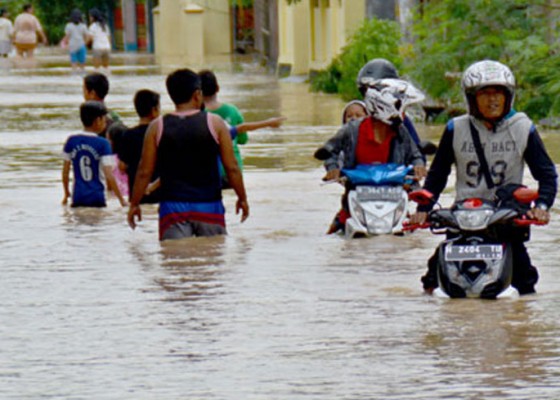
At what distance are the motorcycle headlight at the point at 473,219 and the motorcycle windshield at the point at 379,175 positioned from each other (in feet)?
10.3

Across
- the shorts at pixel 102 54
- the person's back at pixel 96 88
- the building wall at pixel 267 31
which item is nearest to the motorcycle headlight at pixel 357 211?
the person's back at pixel 96 88

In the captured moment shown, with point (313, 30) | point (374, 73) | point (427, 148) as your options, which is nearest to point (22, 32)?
point (313, 30)

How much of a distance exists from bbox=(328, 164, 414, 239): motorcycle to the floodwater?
0.16m

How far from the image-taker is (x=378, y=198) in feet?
42.5

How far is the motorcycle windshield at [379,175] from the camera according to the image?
1291 centimetres

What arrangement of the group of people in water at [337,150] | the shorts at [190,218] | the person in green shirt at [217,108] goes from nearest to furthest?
the group of people in water at [337,150]
the shorts at [190,218]
the person in green shirt at [217,108]

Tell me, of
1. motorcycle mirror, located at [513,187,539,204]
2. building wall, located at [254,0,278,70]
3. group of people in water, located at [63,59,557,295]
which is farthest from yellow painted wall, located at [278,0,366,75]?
motorcycle mirror, located at [513,187,539,204]

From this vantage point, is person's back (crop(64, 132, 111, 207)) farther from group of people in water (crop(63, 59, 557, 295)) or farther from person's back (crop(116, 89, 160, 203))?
person's back (crop(116, 89, 160, 203))

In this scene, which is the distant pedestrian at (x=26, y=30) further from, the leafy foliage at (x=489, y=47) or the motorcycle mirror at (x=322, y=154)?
the motorcycle mirror at (x=322, y=154)

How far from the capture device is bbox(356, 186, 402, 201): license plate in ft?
42.4

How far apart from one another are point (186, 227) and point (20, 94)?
25021mm

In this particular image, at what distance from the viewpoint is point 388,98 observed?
1282cm

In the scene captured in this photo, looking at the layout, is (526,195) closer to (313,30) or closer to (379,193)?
(379,193)

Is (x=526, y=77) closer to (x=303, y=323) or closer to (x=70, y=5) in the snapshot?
(x=303, y=323)
